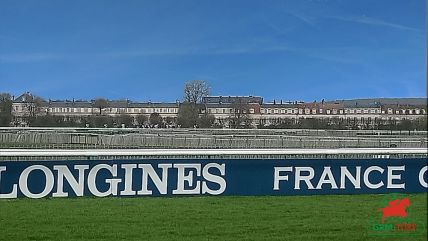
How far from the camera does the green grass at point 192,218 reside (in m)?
5.34

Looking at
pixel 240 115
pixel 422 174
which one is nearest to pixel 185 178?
pixel 240 115

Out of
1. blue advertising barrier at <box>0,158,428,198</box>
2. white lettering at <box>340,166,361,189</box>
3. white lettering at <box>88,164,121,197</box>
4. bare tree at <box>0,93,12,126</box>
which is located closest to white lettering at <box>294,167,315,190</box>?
blue advertising barrier at <box>0,158,428,198</box>

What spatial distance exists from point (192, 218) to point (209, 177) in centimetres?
85

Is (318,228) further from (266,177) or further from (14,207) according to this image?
(14,207)

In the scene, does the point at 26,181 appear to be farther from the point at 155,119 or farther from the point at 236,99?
the point at 155,119

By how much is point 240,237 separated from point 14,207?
124 inches

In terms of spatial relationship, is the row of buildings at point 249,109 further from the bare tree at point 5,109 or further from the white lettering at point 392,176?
the white lettering at point 392,176

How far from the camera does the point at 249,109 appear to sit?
8695 mm

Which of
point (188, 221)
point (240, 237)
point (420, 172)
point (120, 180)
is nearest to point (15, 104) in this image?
point (120, 180)

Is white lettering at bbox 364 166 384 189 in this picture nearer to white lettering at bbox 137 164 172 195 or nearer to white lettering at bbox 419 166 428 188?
white lettering at bbox 419 166 428 188

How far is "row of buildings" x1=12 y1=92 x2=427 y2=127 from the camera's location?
5852mm

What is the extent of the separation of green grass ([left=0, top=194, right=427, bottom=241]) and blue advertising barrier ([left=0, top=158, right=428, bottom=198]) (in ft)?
0.53

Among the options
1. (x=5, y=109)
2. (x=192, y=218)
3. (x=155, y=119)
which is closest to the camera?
(x=192, y=218)

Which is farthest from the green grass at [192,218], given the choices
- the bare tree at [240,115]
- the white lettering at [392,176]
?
the bare tree at [240,115]
